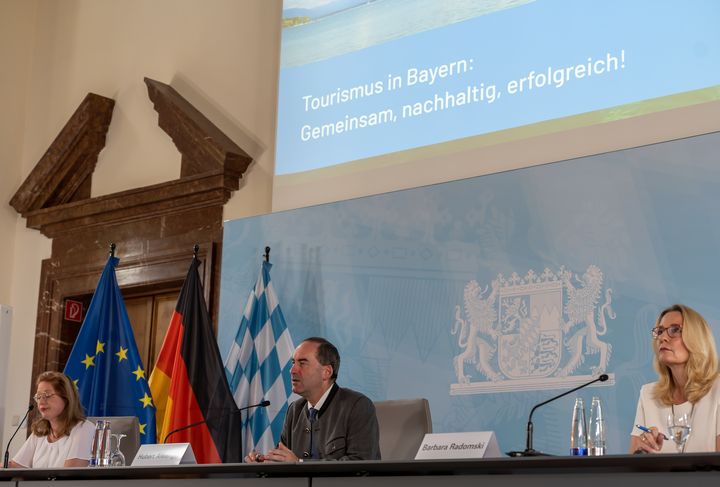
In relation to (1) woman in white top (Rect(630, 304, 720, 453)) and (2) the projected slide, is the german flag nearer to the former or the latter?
(2) the projected slide

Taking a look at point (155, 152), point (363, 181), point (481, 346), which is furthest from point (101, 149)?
point (481, 346)

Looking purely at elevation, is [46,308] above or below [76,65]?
below

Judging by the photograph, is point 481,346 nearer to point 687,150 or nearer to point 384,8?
point 687,150

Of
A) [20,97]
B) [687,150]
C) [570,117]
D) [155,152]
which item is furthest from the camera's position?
[20,97]

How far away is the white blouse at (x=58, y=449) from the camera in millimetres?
4434

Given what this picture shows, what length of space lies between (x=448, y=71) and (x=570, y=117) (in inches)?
30.3

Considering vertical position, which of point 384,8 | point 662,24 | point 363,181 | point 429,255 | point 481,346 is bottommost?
point 481,346

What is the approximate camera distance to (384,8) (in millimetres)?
5648

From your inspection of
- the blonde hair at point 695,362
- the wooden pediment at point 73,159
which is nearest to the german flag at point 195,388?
the wooden pediment at point 73,159

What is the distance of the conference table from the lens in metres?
1.97

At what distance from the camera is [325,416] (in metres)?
3.93

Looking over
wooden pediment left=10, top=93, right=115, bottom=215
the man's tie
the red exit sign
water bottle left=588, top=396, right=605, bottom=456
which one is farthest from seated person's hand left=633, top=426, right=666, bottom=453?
wooden pediment left=10, top=93, right=115, bottom=215

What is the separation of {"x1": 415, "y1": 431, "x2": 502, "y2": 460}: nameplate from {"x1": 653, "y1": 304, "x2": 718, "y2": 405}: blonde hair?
46.1 inches

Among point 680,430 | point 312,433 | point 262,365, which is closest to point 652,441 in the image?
point 680,430
